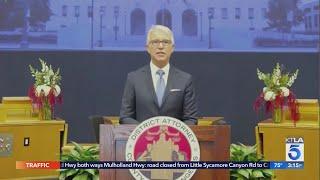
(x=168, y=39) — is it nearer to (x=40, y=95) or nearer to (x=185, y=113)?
(x=185, y=113)

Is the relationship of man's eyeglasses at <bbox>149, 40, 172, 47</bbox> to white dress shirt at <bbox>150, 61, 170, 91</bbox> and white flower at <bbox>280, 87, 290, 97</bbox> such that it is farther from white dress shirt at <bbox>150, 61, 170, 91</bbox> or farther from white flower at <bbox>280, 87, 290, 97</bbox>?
white flower at <bbox>280, 87, 290, 97</bbox>

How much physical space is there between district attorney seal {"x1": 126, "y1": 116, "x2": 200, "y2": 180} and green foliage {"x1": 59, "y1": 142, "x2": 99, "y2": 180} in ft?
1.88

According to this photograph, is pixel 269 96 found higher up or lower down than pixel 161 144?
higher up

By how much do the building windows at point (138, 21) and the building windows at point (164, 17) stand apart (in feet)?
0.73

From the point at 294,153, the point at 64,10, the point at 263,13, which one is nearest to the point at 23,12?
the point at 64,10

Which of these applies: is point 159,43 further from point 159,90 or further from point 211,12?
point 211,12

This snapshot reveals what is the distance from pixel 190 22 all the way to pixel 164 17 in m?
0.39

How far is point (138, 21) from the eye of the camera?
728cm

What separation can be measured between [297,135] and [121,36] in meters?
3.22

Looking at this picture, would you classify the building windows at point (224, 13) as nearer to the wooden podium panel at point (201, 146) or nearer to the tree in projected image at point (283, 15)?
the tree in projected image at point (283, 15)

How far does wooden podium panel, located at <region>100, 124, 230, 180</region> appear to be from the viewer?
2.41 meters

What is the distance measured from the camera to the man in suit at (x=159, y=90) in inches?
118

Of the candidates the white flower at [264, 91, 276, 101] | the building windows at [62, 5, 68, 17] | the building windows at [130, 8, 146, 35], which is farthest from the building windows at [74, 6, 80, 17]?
the white flower at [264, 91, 276, 101]

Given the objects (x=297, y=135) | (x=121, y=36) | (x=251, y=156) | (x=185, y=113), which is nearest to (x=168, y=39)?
(x=185, y=113)
